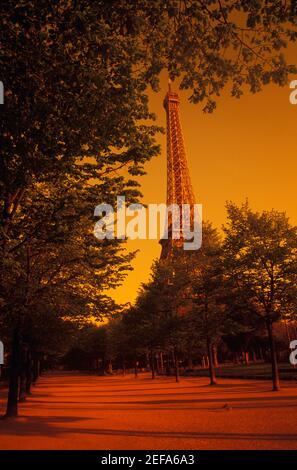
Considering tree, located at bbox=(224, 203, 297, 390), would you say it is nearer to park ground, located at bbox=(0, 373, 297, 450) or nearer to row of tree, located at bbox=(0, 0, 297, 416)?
park ground, located at bbox=(0, 373, 297, 450)

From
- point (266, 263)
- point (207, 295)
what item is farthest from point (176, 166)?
point (266, 263)

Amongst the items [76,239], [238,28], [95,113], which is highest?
[238,28]

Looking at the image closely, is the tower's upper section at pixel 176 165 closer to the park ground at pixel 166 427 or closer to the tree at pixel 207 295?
the tree at pixel 207 295

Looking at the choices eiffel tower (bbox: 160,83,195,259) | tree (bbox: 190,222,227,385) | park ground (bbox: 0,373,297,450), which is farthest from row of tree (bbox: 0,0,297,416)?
eiffel tower (bbox: 160,83,195,259)

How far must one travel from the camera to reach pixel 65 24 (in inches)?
274

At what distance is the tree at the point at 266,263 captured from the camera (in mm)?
21297

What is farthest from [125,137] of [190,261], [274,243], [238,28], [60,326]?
[190,261]

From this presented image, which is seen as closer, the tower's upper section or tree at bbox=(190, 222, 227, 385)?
tree at bbox=(190, 222, 227, 385)

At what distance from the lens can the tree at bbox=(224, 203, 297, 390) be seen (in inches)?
838

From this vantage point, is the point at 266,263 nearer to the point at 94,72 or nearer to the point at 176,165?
the point at 94,72

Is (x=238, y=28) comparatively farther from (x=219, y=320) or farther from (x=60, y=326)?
(x=219, y=320)

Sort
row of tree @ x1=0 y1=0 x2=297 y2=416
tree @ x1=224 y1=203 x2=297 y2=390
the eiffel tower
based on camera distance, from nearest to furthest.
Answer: row of tree @ x1=0 y1=0 x2=297 y2=416 → tree @ x1=224 y1=203 x2=297 y2=390 → the eiffel tower
